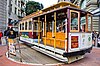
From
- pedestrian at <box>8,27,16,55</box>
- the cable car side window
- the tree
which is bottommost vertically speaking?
pedestrian at <box>8,27,16,55</box>

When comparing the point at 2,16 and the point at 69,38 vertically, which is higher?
the point at 2,16

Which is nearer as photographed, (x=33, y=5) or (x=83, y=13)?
(x=83, y=13)

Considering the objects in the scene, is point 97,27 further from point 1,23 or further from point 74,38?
point 74,38

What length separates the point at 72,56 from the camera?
9.60m

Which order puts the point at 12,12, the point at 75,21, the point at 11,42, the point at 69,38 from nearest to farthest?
the point at 69,38
the point at 75,21
the point at 11,42
the point at 12,12

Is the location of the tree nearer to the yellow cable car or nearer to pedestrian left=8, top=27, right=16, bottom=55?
the yellow cable car

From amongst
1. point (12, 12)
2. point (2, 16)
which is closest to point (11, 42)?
point (2, 16)

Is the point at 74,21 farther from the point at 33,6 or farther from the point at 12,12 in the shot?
the point at 33,6

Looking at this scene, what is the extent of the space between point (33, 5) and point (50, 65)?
3829 cm

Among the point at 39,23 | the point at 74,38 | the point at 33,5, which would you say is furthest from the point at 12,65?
the point at 33,5

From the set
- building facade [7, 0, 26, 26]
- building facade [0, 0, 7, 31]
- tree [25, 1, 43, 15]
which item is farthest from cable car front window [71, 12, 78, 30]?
tree [25, 1, 43, 15]

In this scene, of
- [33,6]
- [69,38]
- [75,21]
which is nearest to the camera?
[69,38]

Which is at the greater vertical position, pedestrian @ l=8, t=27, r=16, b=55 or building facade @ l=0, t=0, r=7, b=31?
building facade @ l=0, t=0, r=7, b=31

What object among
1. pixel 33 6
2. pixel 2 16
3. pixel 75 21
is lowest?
pixel 75 21
